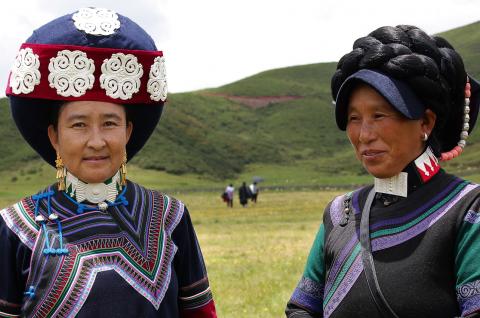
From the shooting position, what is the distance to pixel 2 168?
3356 inches

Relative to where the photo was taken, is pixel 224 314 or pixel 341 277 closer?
pixel 341 277

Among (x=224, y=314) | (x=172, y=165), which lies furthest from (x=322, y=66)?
(x=224, y=314)

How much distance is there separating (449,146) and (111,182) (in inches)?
60.3

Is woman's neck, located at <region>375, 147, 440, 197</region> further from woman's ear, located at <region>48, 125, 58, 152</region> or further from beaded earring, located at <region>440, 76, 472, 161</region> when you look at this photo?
woman's ear, located at <region>48, 125, 58, 152</region>

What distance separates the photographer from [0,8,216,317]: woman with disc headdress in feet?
10.5

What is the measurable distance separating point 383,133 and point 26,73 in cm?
154

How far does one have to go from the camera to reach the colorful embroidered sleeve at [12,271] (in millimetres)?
3203

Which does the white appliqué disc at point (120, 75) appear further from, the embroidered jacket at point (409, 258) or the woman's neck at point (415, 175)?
the woman's neck at point (415, 175)

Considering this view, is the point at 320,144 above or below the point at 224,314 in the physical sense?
below

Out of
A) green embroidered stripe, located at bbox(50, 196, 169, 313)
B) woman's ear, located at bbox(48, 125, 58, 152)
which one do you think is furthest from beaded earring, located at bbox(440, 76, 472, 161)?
woman's ear, located at bbox(48, 125, 58, 152)

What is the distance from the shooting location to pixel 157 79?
340 centimetres

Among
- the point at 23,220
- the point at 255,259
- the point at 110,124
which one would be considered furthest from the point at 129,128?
the point at 255,259

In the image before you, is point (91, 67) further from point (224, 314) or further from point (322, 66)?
point (322, 66)

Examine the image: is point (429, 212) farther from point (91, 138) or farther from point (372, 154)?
point (91, 138)
